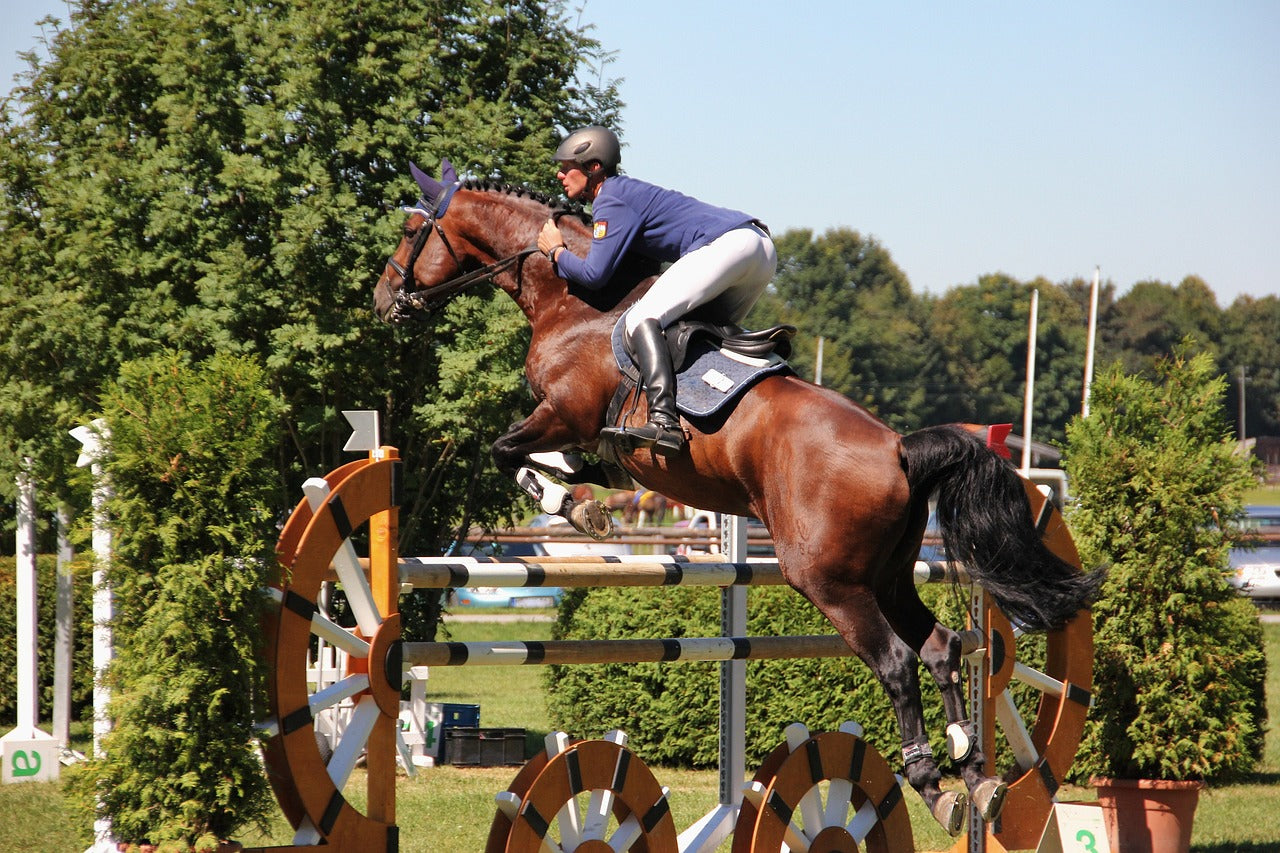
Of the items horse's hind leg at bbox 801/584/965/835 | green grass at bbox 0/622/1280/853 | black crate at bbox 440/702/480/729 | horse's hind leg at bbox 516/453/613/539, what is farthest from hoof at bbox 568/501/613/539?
black crate at bbox 440/702/480/729

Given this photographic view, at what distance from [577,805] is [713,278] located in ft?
5.57

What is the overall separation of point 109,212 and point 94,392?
3.25 feet

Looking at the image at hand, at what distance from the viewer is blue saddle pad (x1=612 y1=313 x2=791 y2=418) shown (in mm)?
3900

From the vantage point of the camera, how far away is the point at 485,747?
25.1 ft

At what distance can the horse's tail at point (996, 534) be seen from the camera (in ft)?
12.4

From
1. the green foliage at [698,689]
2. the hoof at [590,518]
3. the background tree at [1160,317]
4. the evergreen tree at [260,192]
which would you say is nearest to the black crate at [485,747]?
the green foliage at [698,689]

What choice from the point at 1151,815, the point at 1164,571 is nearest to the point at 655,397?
the point at 1164,571

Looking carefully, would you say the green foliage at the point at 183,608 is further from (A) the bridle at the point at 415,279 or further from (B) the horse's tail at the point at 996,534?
(B) the horse's tail at the point at 996,534

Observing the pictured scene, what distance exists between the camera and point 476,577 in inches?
144

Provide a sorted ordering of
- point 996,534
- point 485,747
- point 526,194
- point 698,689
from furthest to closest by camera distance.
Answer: point 698,689, point 485,747, point 526,194, point 996,534

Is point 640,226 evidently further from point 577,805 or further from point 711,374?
point 577,805

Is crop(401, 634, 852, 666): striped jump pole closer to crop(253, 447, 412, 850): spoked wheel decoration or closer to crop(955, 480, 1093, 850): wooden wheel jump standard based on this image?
crop(253, 447, 412, 850): spoked wheel decoration

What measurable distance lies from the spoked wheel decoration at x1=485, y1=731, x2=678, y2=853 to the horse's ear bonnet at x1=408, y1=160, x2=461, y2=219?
2159 mm

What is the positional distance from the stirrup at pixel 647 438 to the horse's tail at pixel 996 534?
69cm
